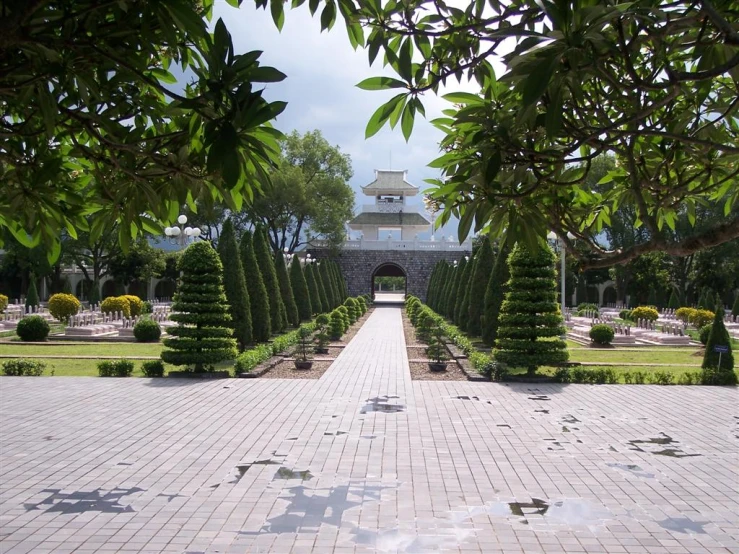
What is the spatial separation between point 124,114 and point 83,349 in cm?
1625

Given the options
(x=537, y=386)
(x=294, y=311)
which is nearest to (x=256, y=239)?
(x=294, y=311)

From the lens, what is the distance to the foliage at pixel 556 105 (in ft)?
5.86

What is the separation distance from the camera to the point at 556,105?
5.34ft

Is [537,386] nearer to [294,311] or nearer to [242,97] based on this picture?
[242,97]

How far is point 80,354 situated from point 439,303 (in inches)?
832

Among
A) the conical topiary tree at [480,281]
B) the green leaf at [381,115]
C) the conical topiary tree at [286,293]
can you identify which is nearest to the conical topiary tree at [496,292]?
the conical topiary tree at [480,281]

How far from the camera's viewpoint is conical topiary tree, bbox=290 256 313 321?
28.0 metres

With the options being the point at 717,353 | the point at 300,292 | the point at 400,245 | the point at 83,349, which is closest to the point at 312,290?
the point at 300,292

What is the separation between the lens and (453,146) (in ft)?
9.95

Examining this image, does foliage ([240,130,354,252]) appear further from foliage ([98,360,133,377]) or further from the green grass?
foliage ([98,360,133,377])

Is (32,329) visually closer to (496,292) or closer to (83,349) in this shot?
(83,349)

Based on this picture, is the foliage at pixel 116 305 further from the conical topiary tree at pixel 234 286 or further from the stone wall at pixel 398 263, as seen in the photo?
the stone wall at pixel 398 263

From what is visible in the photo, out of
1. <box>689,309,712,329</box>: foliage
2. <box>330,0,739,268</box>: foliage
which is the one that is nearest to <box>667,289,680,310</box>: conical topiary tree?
<box>689,309,712,329</box>: foliage

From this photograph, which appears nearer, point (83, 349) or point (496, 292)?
point (496, 292)
